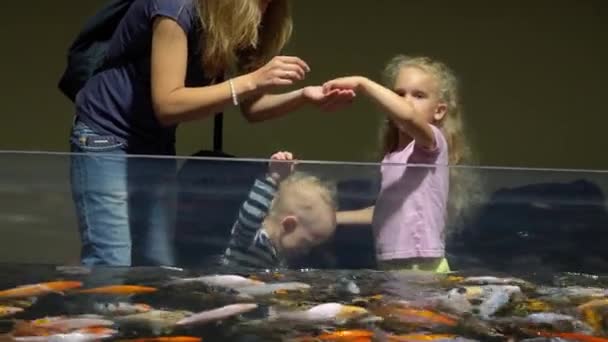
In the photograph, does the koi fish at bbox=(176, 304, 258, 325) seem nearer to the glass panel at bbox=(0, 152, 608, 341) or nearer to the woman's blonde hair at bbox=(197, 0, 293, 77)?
the glass panel at bbox=(0, 152, 608, 341)

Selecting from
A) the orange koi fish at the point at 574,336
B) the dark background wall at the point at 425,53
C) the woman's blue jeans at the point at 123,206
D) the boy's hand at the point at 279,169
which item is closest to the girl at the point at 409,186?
the boy's hand at the point at 279,169

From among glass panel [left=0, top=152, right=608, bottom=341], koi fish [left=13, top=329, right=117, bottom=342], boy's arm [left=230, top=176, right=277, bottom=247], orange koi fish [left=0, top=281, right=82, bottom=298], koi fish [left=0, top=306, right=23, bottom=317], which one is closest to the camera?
koi fish [left=13, top=329, right=117, bottom=342]

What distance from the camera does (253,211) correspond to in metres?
1.56

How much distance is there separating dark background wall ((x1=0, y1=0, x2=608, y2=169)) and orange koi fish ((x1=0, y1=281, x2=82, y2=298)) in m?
1.82

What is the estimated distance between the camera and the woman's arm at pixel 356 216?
5.18 feet

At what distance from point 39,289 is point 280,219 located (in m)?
0.37

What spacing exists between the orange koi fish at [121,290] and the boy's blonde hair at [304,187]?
25cm

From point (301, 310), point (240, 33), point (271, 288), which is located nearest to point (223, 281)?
point (271, 288)

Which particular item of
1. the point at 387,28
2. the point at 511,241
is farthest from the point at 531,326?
the point at 387,28

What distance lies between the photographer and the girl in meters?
1.61

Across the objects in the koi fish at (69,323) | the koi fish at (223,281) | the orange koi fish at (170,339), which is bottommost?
the orange koi fish at (170,339)

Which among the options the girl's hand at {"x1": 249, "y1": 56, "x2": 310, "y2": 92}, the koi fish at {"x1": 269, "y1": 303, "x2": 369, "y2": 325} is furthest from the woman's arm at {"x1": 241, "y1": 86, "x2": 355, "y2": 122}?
the koi fish at {"x1": 269, "y1": 303, "x2": 369, "y2": 325}

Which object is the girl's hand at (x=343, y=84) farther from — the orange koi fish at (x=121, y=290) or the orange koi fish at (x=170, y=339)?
the orange koi fish at (x=170, y=339)

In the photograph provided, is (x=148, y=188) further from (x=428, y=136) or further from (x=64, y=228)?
(x=428, y=136)
